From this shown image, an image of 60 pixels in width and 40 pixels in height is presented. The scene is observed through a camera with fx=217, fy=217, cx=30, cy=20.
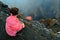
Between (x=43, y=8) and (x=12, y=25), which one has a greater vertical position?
(x=43, y=8)

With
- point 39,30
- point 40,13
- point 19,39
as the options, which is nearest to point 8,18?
point 19,39

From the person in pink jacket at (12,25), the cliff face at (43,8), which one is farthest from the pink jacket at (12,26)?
the cliff face at (43,8)

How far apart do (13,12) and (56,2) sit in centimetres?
420

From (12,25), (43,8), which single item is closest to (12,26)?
(12,25)

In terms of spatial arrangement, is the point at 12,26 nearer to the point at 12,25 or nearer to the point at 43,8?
the point at 12,25

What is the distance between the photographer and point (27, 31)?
2768 millimetres

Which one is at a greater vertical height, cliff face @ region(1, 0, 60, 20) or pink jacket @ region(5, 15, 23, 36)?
cliff face @ region(1, 0, 60, 20)

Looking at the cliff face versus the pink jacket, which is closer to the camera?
the pink jacket

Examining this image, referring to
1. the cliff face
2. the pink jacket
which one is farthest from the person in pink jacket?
the cliff face

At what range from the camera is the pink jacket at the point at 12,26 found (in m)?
2.55

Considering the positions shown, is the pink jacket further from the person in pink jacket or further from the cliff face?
the cliff face

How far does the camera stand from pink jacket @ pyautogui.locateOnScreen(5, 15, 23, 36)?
2.55 metres

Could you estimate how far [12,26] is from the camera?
254cm

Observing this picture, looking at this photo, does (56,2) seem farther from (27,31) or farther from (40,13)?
(27,31)
